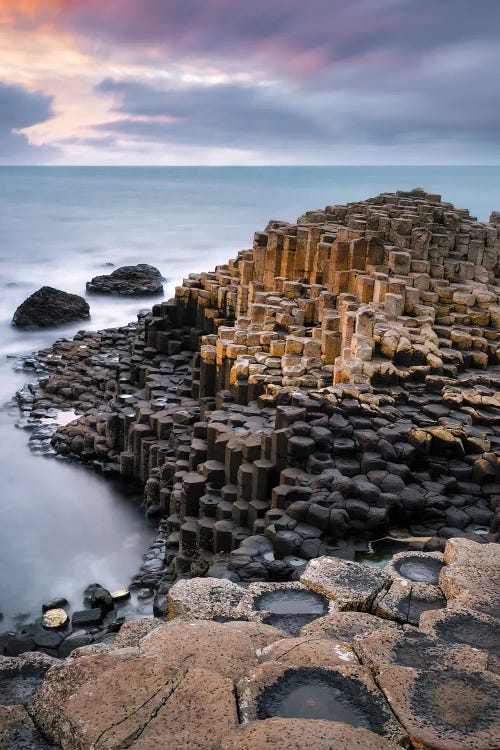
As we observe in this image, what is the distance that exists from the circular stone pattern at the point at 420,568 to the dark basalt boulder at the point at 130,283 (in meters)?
27.4

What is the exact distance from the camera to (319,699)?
4125mm

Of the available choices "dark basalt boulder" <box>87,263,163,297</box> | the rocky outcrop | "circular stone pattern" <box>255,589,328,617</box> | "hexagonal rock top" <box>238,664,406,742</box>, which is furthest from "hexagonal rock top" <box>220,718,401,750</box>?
"dark basalt boulder" <box>87,263,163,297</box>

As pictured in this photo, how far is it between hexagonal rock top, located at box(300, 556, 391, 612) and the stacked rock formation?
200cm

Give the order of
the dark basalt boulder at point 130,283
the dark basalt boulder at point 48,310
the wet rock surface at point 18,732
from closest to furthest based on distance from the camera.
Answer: the wet rock surface at point 18,732 → the dark basalt boulder at point 48,310 → the dark basalt boulder at point 130,283

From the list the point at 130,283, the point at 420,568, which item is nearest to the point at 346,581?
the point at 420,568

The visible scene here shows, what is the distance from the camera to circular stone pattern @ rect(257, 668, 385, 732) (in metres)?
3.97

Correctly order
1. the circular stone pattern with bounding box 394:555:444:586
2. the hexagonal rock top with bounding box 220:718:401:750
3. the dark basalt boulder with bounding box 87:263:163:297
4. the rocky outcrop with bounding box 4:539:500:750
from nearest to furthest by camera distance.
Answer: the hexagonal rock top with bounding box 220:718:401:750 → the rocky outcrop with bounding box 4:539:500:750 → the circular stone pattern with bounding box 394:555:444:586 → the dark basalt boulder with bounding box 87:263:163:297

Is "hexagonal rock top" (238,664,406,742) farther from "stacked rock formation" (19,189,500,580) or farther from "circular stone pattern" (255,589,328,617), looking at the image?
"stacked rock formation" (19,189,500,580)

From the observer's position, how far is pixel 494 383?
1192cm

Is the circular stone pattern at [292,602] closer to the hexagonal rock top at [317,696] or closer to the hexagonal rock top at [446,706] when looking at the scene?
the hexagonal rock top at [317,696]

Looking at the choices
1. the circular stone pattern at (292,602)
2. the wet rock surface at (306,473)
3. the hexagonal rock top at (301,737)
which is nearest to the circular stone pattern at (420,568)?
the wet rock surface at (306,473)

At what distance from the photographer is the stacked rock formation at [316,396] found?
9789mm

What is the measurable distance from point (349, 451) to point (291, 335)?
4.32 metres

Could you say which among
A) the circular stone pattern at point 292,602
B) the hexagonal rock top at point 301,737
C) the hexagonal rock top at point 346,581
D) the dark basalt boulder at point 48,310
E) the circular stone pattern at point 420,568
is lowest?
the dark basalt boulder at point 48,310
